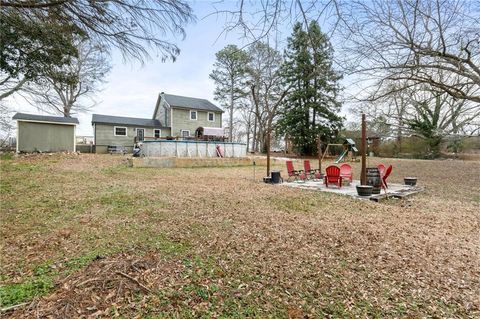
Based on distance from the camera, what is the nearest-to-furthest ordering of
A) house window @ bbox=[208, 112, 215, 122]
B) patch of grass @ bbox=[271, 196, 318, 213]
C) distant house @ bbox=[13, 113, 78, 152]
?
patch of grass @ bbox=[271, 196, 318, 213] < distant house @ bbox=[13, 113, 78, 152] < house window @ bbox=[208, 112, 215, 122]

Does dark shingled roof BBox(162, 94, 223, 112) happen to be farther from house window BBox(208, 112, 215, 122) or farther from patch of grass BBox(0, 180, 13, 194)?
patch of grass BBox(0, 180, 13, 194)

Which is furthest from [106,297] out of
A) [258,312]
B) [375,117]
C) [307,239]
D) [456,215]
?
[375,117]

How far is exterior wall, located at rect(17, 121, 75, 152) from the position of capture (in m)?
16.0

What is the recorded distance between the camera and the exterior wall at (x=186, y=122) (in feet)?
78.7

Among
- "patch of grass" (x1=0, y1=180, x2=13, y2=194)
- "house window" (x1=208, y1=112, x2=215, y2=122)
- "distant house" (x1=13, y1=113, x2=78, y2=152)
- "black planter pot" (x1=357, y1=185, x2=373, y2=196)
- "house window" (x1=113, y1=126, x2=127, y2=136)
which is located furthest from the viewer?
"house window" (x1=208, y1=112, x2=215, y2=122)

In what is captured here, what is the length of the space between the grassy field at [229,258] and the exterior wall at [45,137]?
12772 millimetres

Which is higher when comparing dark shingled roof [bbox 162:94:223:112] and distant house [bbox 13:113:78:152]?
dark shingled roof [bbox 162:94:223:112]

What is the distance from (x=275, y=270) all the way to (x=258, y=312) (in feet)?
2.31

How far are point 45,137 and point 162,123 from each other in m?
10.1

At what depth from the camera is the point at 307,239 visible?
12.5 ft

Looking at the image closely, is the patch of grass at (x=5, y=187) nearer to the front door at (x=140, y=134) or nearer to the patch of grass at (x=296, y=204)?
the patch of grass at (x=296, y=204)

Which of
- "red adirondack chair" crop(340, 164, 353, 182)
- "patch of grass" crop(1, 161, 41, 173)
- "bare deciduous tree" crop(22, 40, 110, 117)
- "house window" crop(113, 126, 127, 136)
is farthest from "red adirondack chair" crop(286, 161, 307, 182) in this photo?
"house window" crop(113, 126, 127, 136)

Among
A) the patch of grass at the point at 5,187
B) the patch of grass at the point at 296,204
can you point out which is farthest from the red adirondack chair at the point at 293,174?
the patch of grass at the point at 5,187

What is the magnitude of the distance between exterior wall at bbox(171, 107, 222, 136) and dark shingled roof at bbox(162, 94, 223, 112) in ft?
1.47
